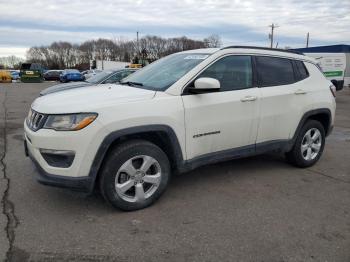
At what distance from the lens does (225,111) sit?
425 centimetres

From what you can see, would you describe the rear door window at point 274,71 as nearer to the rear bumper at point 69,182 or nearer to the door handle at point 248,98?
the door handle at point 248,98

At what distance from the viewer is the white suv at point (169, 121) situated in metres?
3.45

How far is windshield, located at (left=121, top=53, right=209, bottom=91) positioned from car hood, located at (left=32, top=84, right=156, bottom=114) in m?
0.25

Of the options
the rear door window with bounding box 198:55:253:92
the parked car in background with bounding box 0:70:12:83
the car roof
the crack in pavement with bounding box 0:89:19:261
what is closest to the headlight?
the crack in pavement with bounding box 0:89:19:261

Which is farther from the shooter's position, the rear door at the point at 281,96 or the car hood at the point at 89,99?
the rear door at the point at 281,96

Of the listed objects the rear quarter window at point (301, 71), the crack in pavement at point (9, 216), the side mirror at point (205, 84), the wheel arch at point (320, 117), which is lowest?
the crack in pavement at point (9, 216)

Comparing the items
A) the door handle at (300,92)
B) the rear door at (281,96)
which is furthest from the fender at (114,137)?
the door handle at (300,92)

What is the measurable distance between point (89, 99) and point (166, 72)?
1.22 metres

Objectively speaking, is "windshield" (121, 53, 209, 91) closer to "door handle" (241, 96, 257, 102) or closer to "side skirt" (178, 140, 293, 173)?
"door handle" (241, 96, 257, 102)

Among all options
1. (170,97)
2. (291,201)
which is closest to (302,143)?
(291,201)

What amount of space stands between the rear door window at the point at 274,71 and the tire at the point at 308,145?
0.83m

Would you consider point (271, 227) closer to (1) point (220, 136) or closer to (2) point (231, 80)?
(1) point (220, 136)

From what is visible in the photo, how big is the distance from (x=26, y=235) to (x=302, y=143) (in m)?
4.04

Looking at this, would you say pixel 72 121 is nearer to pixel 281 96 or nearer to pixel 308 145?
pixel 281 96
